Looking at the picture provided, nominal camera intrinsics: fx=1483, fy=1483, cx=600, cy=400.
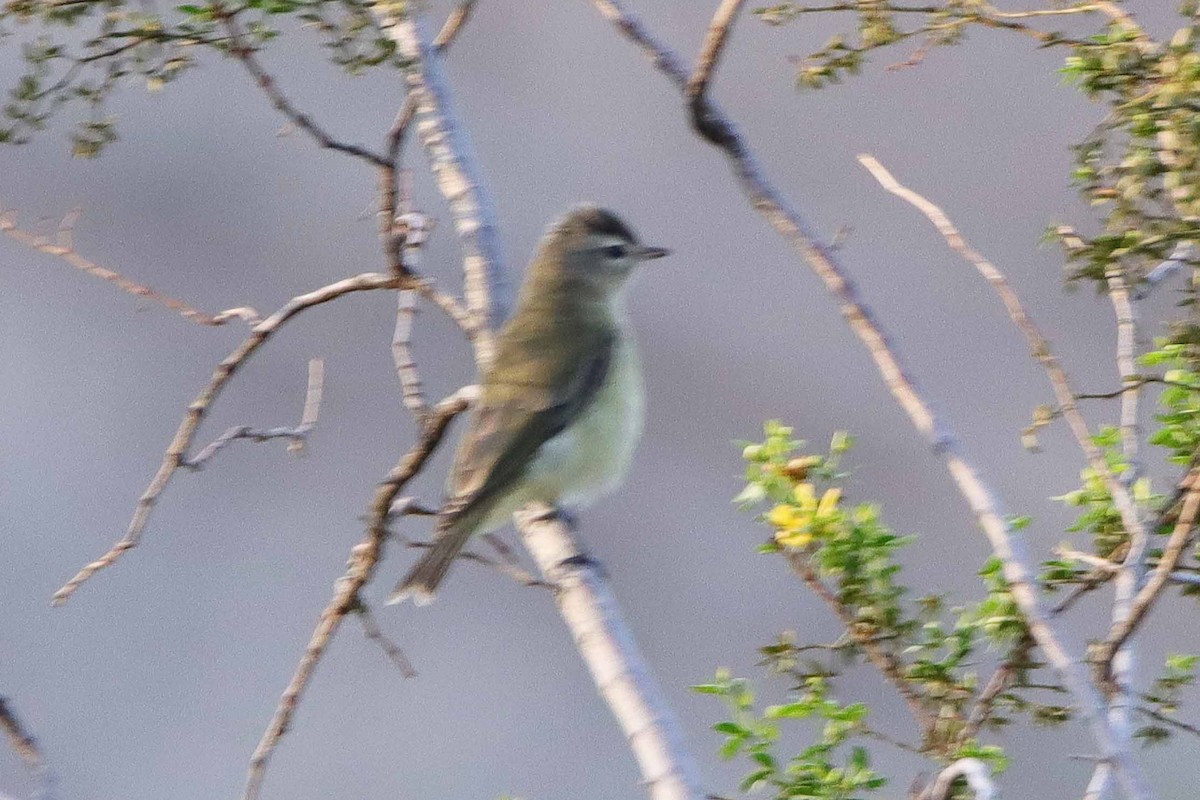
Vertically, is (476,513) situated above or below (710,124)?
below

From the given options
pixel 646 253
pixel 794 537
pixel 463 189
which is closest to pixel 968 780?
pixel 794 537

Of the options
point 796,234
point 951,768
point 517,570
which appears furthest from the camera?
point 517,570

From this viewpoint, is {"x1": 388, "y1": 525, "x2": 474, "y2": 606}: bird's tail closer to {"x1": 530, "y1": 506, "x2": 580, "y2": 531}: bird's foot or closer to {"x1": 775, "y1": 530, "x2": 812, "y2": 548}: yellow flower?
{"x1": 530, "y1": 506, "x2": 580, "y2": 531}: bird's foot

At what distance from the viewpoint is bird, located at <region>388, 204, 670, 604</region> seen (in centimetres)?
209

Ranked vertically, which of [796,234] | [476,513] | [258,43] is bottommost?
[476,513]

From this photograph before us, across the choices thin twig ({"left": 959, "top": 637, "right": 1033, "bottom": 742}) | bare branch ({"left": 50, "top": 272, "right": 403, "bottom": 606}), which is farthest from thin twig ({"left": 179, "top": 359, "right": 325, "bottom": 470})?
thin twig ({"left": 959, "top": 637, "right": 1033, "bottom": 742})

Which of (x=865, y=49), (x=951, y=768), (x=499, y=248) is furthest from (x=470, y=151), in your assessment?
(x=951, y=768)

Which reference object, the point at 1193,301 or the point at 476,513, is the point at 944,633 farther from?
the point at 476,513

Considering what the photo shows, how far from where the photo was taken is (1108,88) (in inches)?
56.7

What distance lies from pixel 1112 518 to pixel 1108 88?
42 centimetres

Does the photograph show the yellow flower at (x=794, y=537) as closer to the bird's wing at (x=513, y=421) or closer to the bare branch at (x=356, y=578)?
the bare branch at (x=356, y=578)

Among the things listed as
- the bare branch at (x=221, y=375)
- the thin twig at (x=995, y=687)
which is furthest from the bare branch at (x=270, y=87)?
the thin twig at (x=995, y=687)

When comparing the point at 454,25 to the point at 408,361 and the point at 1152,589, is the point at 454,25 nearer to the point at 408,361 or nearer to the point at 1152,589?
the point at 408,361

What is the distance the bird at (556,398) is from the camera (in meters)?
2.09
